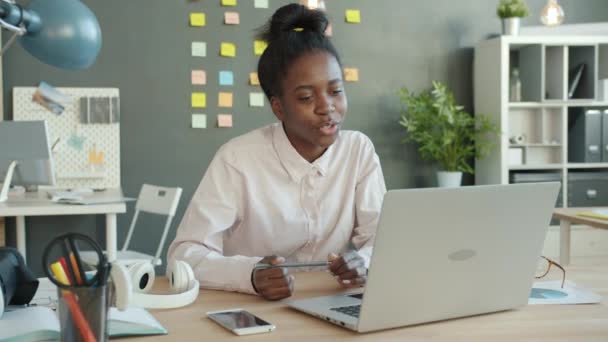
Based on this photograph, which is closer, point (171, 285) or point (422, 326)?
point (422, 326)

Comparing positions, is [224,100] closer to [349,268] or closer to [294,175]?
[294,175]

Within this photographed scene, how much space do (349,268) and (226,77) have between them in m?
3.16

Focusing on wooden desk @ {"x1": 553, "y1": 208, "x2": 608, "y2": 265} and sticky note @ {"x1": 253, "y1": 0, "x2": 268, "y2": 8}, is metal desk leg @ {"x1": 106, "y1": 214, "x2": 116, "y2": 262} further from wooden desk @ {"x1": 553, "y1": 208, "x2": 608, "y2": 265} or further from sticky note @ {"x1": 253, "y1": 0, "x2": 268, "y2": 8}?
wooden desk @ {"x1": 553, "y1": 208, "x2": 608, "y2": 265}

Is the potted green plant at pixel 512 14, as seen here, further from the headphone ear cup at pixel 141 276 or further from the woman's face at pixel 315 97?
the headphone ear cup at pixel 141 276

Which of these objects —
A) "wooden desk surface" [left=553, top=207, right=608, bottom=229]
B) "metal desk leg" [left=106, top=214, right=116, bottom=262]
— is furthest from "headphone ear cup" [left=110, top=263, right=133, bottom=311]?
"metal desk leg" [left=106, top=214, right=116, bottom=262]

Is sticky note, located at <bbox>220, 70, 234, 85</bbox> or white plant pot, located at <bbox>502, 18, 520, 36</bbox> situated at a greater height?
white plant pot, located at <bbox>502, 18, 520, 36</bbox>

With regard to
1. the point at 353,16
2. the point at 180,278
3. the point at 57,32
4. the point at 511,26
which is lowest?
the point at 180,278

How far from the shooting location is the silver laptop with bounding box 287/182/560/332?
0.99m

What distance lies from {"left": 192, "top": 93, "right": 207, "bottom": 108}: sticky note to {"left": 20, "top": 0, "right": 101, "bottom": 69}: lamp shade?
9.12 feet

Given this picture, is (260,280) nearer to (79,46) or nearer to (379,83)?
(79,46)

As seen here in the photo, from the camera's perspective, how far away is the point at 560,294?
1.32 metres

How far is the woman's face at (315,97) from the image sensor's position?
1.63 metres

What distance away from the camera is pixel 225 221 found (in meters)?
1.65

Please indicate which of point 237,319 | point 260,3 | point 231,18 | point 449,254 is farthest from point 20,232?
point 449,254
